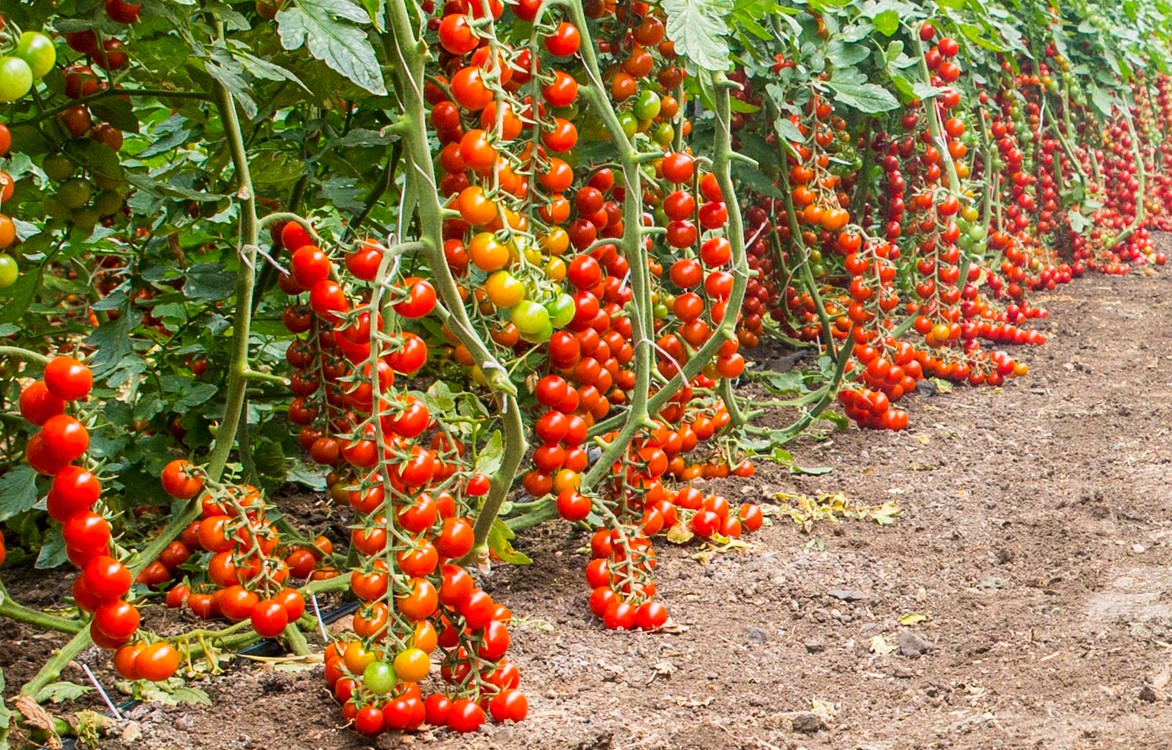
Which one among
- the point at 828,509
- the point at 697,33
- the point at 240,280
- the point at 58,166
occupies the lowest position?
the point at 828,509

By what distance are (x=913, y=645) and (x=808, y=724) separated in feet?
1.20

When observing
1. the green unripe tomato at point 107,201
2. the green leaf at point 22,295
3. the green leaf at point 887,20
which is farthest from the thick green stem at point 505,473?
the green leaf at point 887,20

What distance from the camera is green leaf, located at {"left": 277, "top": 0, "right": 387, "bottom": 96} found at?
1348 millimetres

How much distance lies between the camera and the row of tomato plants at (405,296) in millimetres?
1408

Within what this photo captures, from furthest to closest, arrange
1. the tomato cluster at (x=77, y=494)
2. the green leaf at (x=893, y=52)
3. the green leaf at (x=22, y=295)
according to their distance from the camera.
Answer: the green leaf at (x=893, y=52)
the green leaf at (x=22, y=295)
the tomato cluster at (x=77, y=494)

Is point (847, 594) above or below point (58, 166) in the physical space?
below

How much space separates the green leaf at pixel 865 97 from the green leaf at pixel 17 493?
1865 mm

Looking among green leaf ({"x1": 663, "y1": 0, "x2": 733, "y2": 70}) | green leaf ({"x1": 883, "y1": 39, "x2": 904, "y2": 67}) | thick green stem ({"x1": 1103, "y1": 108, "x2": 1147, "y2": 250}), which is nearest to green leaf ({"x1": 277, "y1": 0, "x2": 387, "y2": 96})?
green leaf ({"x1": 663, "y1": 0, "x2": 733, "y2": 70})

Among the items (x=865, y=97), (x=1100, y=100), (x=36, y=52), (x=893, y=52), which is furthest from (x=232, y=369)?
(x=1100, y=100)

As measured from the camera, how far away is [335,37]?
1369 mm

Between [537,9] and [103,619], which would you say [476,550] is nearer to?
[103,619]

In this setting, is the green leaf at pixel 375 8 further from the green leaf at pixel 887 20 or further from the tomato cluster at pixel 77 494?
the green leaf at pixel 887 20

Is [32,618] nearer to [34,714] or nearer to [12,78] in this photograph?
[34,714]

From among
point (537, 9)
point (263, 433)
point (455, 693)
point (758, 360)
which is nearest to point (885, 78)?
point (758, 360)
